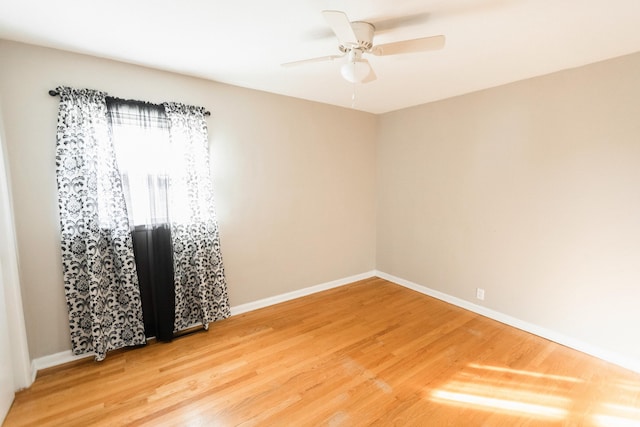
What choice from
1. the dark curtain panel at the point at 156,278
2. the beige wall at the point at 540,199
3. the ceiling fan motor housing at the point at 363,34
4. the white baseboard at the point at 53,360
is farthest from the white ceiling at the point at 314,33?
the white baseboard at the point at 53,360

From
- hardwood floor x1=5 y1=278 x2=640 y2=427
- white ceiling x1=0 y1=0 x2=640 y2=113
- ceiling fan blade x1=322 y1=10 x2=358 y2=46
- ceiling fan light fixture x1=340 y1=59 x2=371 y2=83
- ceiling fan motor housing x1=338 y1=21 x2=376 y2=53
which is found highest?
white ceiling x1=0 y1=0 x2=640 y2=113

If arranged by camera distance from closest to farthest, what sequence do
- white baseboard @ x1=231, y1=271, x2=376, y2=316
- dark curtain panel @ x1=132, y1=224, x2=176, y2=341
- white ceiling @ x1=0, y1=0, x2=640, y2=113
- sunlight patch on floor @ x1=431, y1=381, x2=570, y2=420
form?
white ceiling @ x1=0, y1=0, x2=640, y2=113
sunlight patch on floor @ x1=431, y1=381, x2=570, y2=420
dark curtain panel @ x1=132, y1=224, x2=176, y2=341
white baseboard @ x1=231, y1=271, x2=376, y2=316

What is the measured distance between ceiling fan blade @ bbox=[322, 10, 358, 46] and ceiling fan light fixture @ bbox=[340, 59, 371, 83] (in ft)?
0.35

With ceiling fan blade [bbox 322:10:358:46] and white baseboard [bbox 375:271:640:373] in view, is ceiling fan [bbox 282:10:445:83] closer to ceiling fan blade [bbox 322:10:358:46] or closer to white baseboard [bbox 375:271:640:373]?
ceiling fan blade [bbox 322:10:358:46]

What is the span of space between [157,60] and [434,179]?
10.0 feet

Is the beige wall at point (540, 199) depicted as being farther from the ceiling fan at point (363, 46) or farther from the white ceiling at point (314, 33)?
the ceiling fan at point (363, 46)

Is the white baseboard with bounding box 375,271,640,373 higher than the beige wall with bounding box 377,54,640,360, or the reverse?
the beige wall with bounding box 377,54,640,360

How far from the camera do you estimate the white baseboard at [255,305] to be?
2.15 m

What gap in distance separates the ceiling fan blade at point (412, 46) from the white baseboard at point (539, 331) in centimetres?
266

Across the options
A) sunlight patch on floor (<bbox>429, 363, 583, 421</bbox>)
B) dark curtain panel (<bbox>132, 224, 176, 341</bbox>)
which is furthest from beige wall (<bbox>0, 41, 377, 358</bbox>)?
sunlight patch on floor (<bbox>429, 363, 583, 421</bbox>)

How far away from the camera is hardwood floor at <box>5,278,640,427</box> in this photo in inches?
69.2

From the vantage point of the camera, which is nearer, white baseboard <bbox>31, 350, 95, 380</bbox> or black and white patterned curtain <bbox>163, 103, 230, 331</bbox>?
white baseboard <bbox>31, 350, 95, 380</bbox>

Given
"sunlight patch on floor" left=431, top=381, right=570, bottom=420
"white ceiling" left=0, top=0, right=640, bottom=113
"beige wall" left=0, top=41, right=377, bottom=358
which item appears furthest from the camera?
"beige wall" left=0, top=41, right=377, bottom=358

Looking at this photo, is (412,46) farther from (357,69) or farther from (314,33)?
(314,33)
